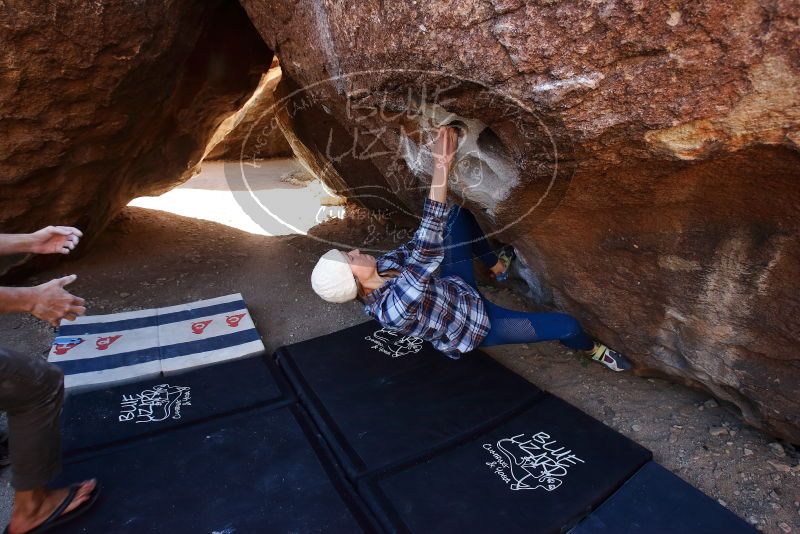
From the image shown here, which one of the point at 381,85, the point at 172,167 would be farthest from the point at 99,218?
the point at 381,85

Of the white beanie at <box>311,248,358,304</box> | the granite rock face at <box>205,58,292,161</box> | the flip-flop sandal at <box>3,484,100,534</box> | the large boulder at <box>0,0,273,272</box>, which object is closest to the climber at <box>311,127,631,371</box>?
the white beanie at <box>311,248,358,304</box>

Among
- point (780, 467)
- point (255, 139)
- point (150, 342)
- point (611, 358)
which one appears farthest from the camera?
point (255, 139)

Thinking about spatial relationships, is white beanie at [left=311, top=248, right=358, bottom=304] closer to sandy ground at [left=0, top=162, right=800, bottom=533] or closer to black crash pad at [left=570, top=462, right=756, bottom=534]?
sandy ground at [left=0, top=162, right=800, bottom=533]

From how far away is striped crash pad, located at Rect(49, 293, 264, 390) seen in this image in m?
2.28

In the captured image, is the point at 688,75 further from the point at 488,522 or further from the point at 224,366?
the point at 224,366

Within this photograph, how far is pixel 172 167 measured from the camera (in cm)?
369

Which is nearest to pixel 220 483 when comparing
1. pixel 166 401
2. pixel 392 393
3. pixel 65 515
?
pixel 65 515

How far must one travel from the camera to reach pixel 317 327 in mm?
2875

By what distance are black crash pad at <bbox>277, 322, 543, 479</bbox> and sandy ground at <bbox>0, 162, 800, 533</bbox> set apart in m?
0.27

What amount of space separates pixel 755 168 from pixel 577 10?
2.27ft

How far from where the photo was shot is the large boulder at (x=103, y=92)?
2.26 metres

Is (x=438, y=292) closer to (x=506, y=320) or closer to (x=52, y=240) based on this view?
(x=506, y=320)

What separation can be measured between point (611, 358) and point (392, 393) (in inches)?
40.0

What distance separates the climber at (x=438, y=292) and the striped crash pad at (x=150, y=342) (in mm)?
827
